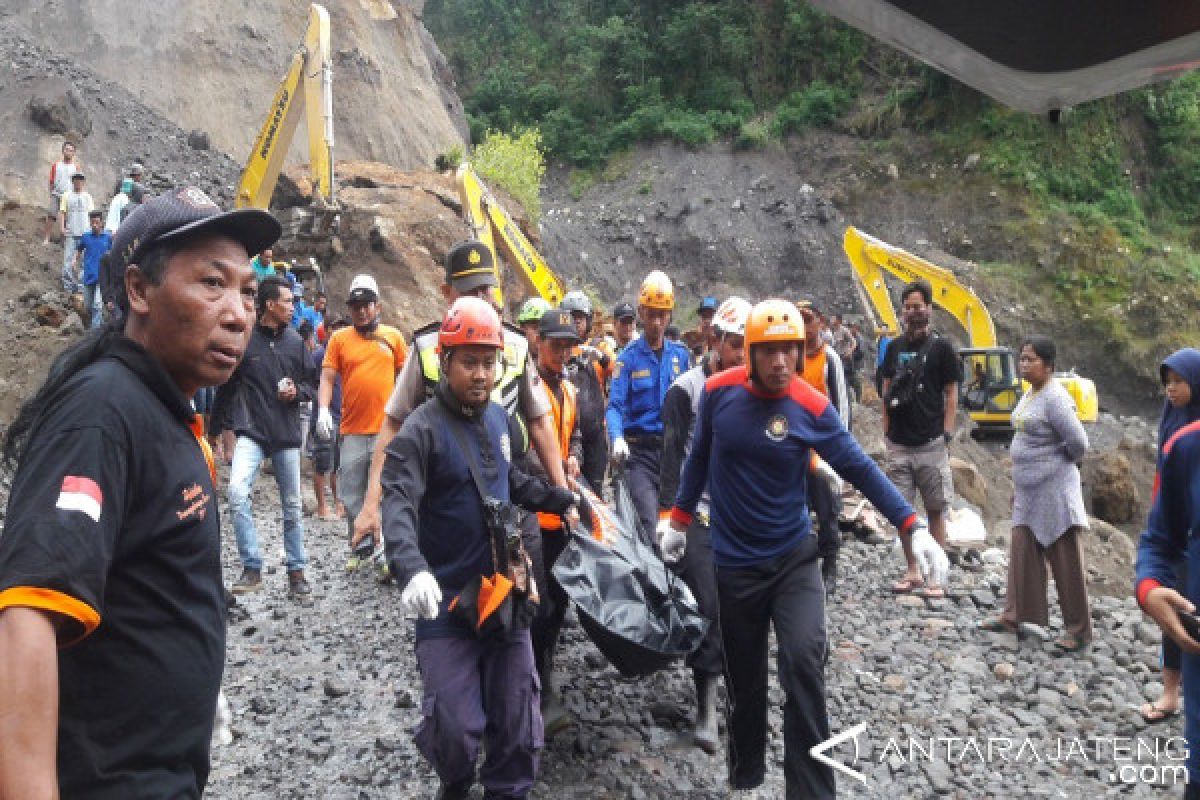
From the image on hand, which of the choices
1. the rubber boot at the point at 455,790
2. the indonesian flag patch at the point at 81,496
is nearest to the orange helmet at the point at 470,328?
the rubber boot at the point at 455,790

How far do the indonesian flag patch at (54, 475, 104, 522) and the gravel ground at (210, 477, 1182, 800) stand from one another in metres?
3.17

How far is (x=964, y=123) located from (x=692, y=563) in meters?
32.9

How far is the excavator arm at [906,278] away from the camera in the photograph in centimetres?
1881

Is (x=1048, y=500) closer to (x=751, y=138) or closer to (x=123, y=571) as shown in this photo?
(x=123, y=571)

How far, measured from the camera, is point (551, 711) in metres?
4.99

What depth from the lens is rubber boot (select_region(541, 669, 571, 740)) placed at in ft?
16.1

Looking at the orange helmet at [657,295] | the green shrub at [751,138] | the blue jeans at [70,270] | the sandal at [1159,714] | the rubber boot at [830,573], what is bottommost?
the sandal at [1159,714]

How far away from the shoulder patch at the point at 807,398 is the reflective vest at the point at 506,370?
1.37 metres

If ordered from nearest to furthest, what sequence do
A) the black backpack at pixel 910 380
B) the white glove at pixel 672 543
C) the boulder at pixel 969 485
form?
the white glove at pixel 672 543, the black backpack at pixel 910 380, the boulder at pixel 969 485

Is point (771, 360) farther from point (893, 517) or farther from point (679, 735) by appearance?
point (679, 735)

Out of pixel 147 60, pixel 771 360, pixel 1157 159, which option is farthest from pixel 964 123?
pixel 771 360

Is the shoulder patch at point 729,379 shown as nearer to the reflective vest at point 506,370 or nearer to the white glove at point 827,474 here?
the reflective vest at point 506,370

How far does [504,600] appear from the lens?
357cm

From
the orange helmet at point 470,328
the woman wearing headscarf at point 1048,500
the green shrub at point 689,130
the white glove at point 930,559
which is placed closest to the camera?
the orange helmet at point 470,328
